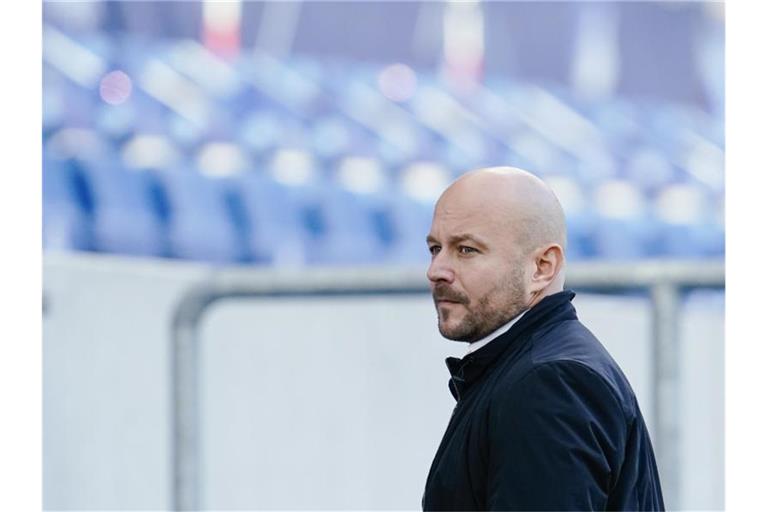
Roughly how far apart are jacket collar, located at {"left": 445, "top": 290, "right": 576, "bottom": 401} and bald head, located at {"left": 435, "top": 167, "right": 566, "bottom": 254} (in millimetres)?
50

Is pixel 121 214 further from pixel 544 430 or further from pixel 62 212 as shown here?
Result: pixel 544 430

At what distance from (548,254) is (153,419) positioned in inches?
39.9

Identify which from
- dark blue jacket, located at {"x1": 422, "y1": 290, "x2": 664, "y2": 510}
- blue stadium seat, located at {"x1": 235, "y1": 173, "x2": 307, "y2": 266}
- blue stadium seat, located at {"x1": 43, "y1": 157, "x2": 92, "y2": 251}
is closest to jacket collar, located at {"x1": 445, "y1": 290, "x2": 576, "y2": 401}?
dark blue jacket, located at {"x1": 422, "y1": 290, "x2": 664, "y2": 510}

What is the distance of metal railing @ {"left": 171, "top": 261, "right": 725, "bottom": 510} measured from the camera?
5.14ft

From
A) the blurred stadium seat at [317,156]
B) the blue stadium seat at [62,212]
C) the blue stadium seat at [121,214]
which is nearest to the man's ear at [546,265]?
the blurred stadium seat at [317,156]

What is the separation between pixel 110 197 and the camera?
13.4 feet

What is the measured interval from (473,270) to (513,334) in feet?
0.20

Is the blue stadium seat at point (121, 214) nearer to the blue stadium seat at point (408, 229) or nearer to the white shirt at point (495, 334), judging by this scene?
the blue stadium seat at point (408, 229)

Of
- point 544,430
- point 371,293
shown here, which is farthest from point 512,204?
point 371,293

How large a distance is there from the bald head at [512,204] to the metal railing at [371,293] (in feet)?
2.08

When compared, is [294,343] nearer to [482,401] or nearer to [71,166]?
[482,401]

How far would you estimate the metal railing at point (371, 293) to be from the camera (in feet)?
5.14

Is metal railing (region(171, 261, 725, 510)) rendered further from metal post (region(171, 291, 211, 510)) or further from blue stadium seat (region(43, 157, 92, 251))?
blue stadium seat (region(43, 157, 92, 251))
